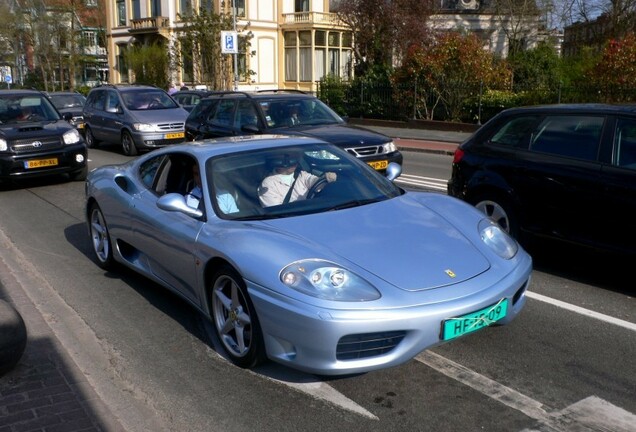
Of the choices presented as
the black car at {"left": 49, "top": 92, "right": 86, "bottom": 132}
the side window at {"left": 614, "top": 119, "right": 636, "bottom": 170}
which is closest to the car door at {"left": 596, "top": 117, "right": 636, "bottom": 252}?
the side window at {"left": 614, "top": 119, "right": 636, "bottom": 170}

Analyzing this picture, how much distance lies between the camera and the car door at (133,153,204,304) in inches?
196

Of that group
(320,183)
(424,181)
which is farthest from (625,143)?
(424,181)

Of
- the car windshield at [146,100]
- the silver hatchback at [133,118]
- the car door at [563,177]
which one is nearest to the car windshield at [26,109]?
the silver hatchback at [133,118]

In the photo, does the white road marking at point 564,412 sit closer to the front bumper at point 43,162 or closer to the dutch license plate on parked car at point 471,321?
the dutch license plate on parked car at point 471,321

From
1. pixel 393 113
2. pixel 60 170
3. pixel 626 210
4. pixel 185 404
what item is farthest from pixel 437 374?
pixel 393 113

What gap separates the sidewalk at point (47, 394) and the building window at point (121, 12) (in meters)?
54.2

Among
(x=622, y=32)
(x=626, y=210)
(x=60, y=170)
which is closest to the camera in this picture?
(x=626, y=210)

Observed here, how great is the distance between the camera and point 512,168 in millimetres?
6980

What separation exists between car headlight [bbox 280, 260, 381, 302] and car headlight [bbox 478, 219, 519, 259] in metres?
1.16

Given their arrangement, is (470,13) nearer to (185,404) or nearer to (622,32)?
(622,32)

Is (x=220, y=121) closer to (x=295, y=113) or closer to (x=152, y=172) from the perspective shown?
(x=295, y=113)

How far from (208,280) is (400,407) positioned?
62.2 inches

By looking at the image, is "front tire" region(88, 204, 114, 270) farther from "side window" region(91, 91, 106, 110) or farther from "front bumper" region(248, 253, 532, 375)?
"side window" region(91, 91, 106, 110)

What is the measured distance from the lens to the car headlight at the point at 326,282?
3.90 metres
